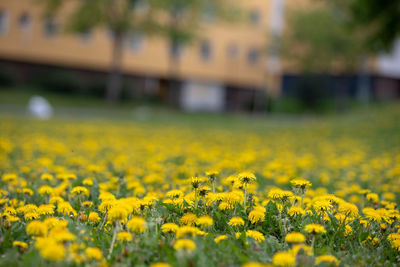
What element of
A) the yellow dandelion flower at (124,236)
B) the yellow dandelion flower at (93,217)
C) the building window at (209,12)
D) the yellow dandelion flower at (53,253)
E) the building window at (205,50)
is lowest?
the yellow dandelion flower at (93,217)

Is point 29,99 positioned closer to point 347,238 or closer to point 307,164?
point 307,164

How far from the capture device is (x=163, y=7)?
21.1 m

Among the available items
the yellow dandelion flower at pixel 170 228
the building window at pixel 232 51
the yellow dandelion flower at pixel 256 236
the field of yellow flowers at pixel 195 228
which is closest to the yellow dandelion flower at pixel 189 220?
the field of yellow flowers at pixel 195 228

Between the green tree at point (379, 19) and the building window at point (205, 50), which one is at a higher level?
the building window at point (205, 50)

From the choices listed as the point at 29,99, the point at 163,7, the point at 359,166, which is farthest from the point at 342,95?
the point at 359,166

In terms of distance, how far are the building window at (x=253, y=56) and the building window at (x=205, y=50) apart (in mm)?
4725

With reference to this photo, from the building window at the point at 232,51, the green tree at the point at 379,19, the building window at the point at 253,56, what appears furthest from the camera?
the building window at the point at 253,56

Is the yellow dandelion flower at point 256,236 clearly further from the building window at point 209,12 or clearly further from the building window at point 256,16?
the building window at point 256,16

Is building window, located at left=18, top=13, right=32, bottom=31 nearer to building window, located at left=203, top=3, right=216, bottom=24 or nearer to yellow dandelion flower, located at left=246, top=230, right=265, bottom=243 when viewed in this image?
building window, located at left=203, top=3, right=216, bottom=24

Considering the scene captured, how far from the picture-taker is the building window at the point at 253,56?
40.8 metres

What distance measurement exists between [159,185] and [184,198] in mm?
1175

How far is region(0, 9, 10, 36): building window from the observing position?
28031mm

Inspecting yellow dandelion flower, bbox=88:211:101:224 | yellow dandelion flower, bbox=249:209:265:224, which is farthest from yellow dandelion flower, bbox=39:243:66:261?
yellow dandelion flower, bbox=249:209:265:224

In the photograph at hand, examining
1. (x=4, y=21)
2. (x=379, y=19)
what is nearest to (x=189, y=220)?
(x=379, y=19)
